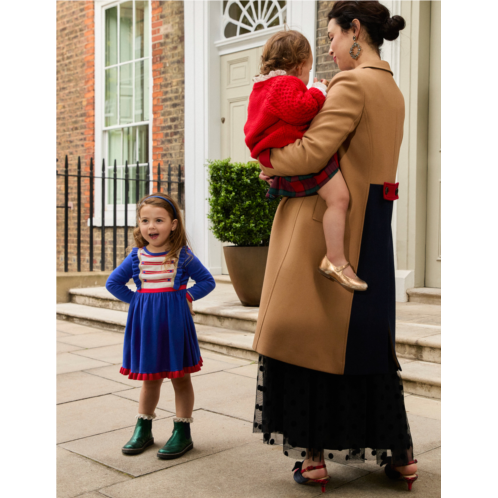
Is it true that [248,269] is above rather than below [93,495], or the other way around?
above

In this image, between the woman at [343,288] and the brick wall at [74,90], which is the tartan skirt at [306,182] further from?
the brick wall at [74,90]

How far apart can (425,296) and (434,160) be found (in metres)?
1.28

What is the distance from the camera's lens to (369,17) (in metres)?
2.11

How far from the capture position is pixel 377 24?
213 cm

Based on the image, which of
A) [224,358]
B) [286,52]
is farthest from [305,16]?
[286,52]

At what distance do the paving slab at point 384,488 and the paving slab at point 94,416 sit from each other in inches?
49.8

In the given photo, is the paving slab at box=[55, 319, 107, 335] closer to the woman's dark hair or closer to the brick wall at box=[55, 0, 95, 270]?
the brick wall at box=[55, 0, 95, 270]

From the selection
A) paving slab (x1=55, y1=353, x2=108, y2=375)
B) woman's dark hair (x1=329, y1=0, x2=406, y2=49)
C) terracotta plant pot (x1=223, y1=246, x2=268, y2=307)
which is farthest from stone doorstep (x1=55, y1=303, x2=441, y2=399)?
woman's dark hair (x1=329, y1=0, x2=406, y2=49)

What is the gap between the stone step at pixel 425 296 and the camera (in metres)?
5.41

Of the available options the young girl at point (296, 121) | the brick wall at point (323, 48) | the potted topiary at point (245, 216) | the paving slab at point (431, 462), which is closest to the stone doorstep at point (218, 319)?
the potted topiary at point (245, 216)

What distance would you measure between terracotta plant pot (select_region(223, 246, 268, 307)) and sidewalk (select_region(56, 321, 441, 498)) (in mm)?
1374

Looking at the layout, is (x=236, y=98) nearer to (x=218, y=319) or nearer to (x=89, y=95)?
(x=89, y=95)

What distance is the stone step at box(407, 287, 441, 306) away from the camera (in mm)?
5414

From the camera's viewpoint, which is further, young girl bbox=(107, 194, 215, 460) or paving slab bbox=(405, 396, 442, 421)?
paving slab bbox=(405, 396, 442, 421)
